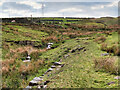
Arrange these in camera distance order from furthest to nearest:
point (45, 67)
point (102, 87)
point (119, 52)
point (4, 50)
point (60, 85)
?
point (4, 50) < point (45, 67) < point (119, 52) < point (60, 85) < point (102, 87)

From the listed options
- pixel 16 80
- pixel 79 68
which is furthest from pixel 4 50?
pixel 79 68

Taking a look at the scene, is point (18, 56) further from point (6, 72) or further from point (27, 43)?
point (27, 43)

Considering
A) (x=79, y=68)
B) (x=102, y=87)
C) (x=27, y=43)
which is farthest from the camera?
(x=27, y=43)

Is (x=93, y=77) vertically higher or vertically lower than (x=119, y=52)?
lower

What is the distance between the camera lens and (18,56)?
584 inches

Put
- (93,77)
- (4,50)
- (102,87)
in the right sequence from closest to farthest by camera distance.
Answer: (102,87) → (93,77) → (4,50)

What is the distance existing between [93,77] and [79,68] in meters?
1.75

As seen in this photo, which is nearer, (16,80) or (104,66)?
(104,66)

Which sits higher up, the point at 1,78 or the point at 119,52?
the point at 119,52

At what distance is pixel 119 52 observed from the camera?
33.5ft

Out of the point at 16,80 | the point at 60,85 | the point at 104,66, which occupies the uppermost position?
the point at 104,66

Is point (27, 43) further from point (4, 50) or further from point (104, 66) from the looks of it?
point (104, 66)

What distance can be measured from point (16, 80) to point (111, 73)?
6.55 meters

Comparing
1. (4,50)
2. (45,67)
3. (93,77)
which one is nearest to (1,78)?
(45,67)
